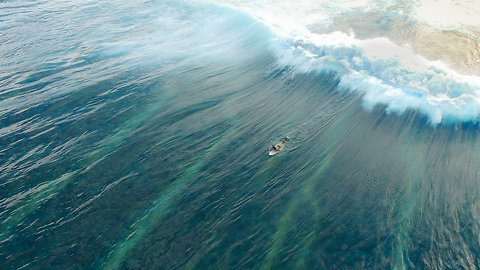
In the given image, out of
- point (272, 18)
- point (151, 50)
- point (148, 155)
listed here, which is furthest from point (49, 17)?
point (148, 155)

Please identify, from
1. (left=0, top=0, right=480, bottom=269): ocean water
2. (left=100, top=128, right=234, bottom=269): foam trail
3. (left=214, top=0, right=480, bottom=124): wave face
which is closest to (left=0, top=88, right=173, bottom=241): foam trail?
(left=0, top=0, right=480, bottom=269): ocean water

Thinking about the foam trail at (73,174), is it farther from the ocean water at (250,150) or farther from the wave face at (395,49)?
the wave face at (395,49)

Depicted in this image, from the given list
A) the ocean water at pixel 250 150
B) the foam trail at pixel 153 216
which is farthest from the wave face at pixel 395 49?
the foam trail at pixel 153 216

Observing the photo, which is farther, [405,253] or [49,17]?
[49,17]

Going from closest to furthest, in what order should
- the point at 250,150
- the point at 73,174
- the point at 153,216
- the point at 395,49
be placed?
1. the point at 153,216
2. the point at 73,174
3. the point at 250,150
4. the point at 395,49

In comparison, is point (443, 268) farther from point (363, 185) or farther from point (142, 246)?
point (142, 246)

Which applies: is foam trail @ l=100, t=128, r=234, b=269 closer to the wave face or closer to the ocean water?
the ocean water

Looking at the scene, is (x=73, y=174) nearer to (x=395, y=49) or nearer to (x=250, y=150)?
(x=250, y=150)

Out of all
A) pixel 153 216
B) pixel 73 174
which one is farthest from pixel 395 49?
pixel 73 174
